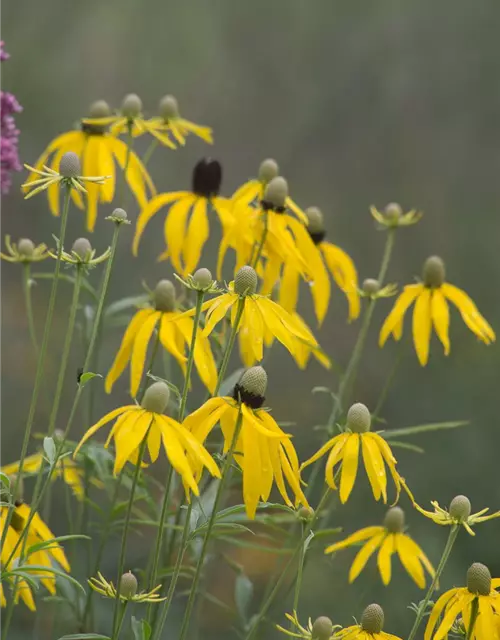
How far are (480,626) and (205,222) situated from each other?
547mm

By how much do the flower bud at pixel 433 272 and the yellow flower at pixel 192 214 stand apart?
0.22 meters

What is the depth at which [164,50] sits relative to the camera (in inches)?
128

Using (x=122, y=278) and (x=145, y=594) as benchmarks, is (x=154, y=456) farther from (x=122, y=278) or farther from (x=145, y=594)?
(x=122, y=278)

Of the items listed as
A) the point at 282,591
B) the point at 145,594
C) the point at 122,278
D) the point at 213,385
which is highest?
the point at 213,385

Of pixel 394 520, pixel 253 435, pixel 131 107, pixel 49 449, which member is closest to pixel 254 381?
pixel 253 435

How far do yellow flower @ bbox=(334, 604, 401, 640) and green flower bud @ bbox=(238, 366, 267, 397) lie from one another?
0.19 meters

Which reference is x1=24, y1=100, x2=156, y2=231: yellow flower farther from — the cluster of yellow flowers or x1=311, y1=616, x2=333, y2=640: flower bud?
x1=311, y1=616, x2=333, y2=640: flower bud

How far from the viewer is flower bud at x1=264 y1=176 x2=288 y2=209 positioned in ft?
3.88

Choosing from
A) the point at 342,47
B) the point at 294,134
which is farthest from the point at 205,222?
the point at 342,47

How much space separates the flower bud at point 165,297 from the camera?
1103 millimetres

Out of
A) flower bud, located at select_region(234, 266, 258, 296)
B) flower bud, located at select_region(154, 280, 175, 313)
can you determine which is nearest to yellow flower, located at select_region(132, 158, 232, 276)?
flower bud, located at select_region(154, 280, 175, 313)

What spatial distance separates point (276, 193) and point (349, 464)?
1.22 ft

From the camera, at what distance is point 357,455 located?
0.91m

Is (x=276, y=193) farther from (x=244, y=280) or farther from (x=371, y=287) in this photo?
(x=244, y=280)
